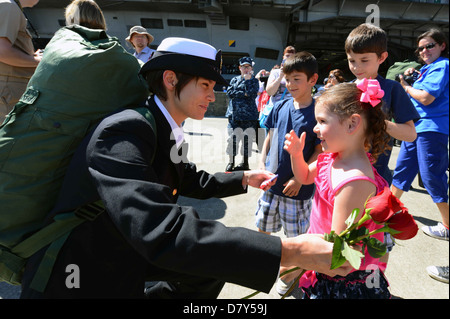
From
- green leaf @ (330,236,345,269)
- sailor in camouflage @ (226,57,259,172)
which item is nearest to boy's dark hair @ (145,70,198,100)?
green leaf @ (330,236,345,269)

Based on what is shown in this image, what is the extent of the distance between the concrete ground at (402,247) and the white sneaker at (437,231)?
0.21 feet

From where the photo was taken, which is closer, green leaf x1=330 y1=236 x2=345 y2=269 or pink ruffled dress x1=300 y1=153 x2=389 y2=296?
green leaf x1=330 y1=236 x2=345 y2=269

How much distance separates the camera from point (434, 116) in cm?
312

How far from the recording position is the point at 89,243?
1.22 m

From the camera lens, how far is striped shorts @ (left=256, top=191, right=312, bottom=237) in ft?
8.51

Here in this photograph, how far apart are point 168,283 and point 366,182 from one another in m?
1.27

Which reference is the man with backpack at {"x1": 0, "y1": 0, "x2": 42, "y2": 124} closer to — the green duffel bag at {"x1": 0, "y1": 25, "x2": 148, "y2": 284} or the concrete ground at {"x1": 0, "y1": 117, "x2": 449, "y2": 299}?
the green duffel bag at {"x1": 0, "y1": 25, "x2": 148, "y2": 284}

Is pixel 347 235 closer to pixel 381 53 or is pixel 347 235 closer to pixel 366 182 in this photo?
pixel 366 182

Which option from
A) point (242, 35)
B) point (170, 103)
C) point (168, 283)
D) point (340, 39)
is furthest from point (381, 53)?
point (340, 39)

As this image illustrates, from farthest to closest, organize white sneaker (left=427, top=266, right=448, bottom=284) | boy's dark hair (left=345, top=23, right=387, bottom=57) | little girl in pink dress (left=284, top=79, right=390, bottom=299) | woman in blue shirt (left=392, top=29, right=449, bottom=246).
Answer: woman in blue shirt (left=392, top=29, right=449, bottom=246) < white sneaker (left=427, top=266, right=448, bottom=284) < boy's dark hair (left=345, top=23, right=387, bottom=57) < little girl in pink dress (left=284, top=79, right=390, bottom=299)

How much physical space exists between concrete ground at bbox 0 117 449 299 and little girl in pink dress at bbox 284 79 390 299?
349mm

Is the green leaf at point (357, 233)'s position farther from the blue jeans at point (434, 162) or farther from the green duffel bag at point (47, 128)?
the blue jeans at point (434, 162)

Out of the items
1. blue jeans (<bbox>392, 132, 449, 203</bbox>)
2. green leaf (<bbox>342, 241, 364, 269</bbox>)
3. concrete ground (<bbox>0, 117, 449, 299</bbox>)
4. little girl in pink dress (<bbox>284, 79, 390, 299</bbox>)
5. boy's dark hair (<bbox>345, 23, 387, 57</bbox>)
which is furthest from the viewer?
blue jeans (<bbox>392, 132, 449, 203</bbox>)

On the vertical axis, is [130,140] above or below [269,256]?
above
